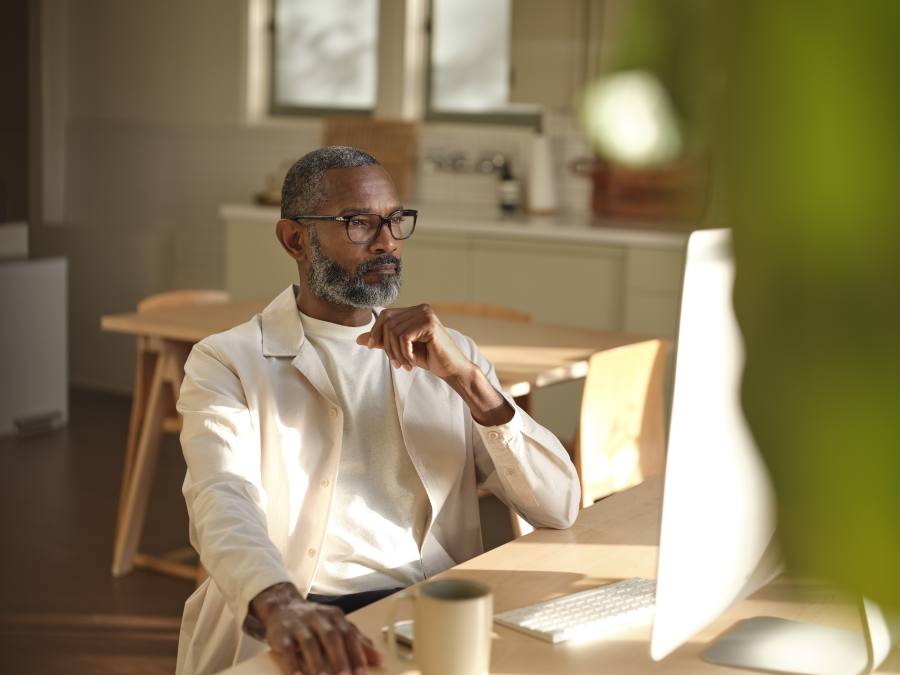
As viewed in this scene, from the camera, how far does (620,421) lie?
A: 245cm

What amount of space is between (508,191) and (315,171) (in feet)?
11.5

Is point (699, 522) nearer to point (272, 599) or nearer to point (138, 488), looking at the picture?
point (272, 599)

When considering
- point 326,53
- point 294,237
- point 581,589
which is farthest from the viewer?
point 326,53

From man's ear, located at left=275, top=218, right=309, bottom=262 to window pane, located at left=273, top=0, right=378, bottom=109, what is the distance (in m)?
4.05

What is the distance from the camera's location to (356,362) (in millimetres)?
1688

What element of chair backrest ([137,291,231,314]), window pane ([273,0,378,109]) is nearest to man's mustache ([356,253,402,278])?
chair backrest ([137,291,231,314])

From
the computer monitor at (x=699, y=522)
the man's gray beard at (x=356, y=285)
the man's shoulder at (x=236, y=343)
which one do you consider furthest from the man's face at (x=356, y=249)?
the computer monitor at (x=699, y=522)

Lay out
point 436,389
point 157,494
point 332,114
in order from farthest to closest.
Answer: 1. point 332,114
2. point 157,494
3. point 436,389

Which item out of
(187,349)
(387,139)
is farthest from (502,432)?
(387,139)

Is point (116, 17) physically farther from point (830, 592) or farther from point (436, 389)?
point (830, 592)

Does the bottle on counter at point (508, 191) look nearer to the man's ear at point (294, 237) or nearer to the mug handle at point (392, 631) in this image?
the man's ear at point (294, 237)

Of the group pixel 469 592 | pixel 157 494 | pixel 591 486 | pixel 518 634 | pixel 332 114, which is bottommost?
pixel 157 494

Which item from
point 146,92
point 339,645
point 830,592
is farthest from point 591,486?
point 146,92

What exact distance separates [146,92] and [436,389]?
5116 mm
